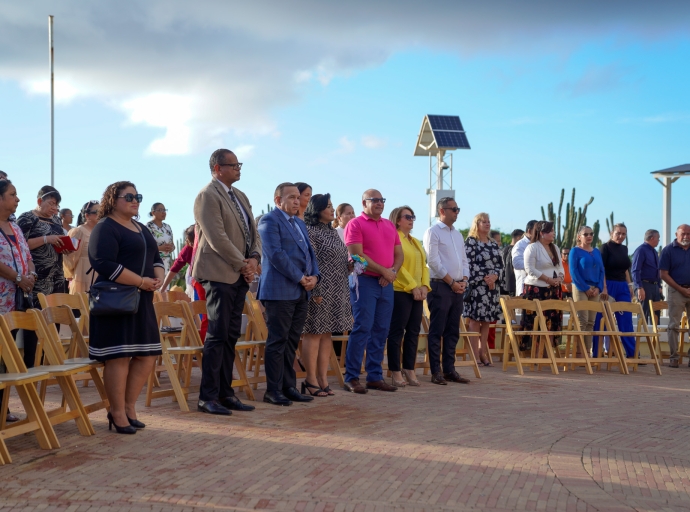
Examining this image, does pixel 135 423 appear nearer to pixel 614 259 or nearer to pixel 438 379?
pixel 438 379

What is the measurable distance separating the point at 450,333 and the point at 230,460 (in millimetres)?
5086

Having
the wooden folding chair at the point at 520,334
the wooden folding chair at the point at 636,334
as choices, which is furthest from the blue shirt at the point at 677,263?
the wooden folding chair at the point at 520,334

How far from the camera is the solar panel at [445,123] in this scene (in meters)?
30.6

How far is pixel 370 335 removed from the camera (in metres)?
9.23

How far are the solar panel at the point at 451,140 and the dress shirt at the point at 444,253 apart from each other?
1959 cm

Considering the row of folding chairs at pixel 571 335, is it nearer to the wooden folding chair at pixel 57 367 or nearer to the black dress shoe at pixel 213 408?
the black dress shoe at pixel 213 408

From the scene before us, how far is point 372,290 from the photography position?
9008mm

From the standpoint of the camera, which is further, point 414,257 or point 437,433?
point 414,257

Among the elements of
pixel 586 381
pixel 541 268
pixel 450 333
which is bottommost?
pixel 586 381

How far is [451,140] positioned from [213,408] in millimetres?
23689

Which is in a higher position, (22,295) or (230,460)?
(22,295)

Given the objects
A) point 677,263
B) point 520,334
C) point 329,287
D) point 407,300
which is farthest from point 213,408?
point 677,263

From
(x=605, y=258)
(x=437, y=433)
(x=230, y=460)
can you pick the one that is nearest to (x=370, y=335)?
(x=437, y=433)

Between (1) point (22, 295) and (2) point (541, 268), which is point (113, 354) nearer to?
(1) point (22, 295)
